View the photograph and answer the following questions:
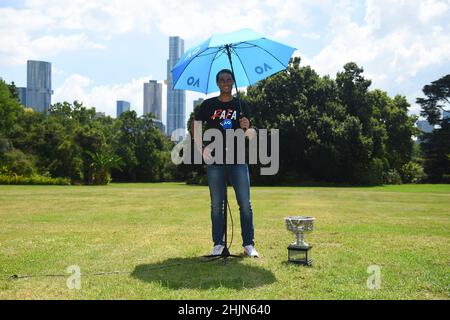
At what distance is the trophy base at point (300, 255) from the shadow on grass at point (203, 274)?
0.50 meters

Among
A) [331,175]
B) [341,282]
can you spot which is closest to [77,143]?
[331,175]

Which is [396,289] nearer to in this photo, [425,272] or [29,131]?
[425,272]

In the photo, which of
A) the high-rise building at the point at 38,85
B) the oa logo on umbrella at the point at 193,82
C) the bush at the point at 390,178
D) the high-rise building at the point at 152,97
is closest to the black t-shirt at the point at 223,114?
the oa logo on umbrella at the point at 193,82

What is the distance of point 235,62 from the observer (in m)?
6.02

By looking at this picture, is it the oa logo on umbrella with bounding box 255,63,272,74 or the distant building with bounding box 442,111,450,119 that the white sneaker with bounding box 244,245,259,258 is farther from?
the distant building with bounding box 442,111,450,119

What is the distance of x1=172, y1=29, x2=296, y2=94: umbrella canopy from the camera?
5418 mm

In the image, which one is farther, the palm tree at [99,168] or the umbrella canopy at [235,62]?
the palm tree at [99,168]

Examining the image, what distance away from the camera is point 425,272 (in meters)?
4.68

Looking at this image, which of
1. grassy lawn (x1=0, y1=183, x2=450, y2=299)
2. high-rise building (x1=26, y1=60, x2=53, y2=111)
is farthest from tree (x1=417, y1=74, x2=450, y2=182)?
high-rise building (x1=26, y1=60, x2=53, y2=111)

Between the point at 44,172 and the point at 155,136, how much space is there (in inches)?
736

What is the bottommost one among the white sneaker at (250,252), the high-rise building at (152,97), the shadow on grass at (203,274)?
the shadow on grass at (203,274)

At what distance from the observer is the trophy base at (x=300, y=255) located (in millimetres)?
5012

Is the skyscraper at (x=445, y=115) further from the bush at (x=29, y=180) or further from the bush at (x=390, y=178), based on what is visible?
the bush at (x=29, y=180)

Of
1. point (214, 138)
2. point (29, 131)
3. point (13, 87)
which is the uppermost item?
point (13, 87)
